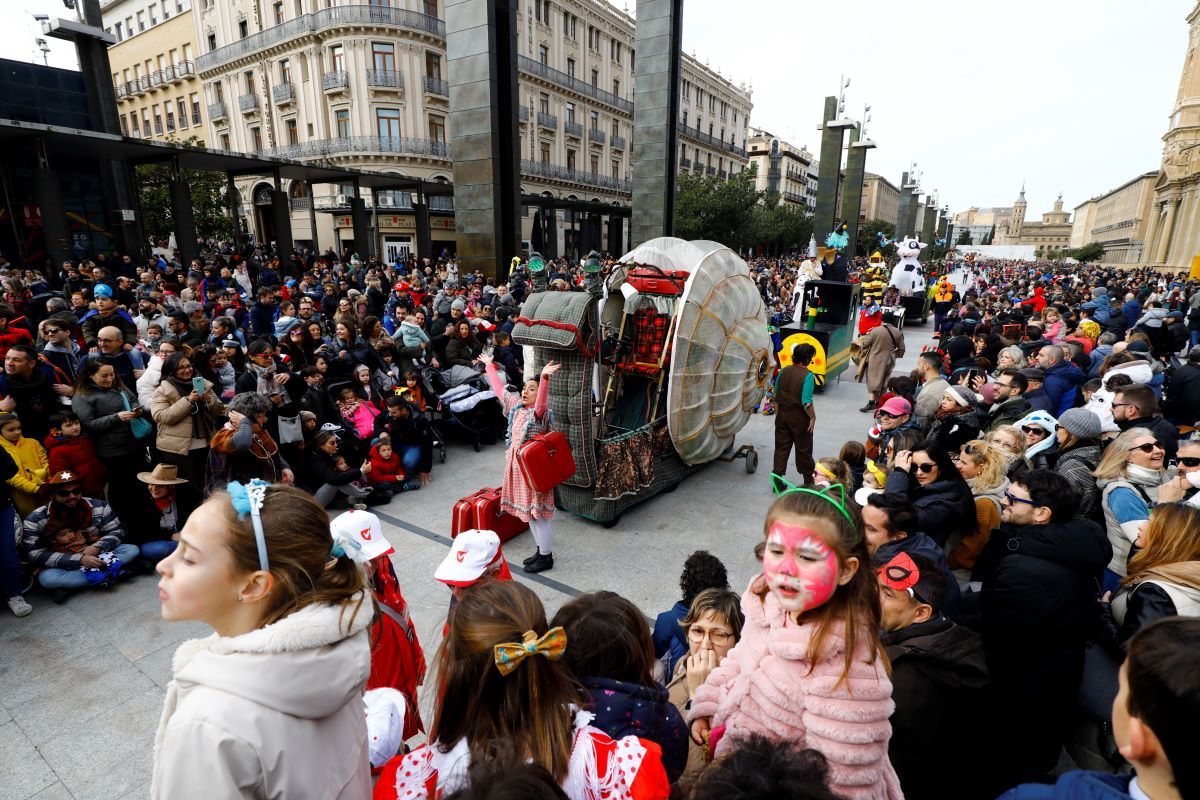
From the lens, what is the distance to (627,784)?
1509 millimetres

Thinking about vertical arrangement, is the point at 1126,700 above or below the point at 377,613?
above

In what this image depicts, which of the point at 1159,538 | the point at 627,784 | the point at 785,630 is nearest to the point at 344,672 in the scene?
the point at 627,784

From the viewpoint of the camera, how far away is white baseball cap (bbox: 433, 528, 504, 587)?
248 cm

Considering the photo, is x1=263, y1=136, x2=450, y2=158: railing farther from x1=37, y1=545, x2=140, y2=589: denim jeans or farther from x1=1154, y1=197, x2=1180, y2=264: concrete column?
x1=1154, y1=197, x2=1180, y2=264: concrete column

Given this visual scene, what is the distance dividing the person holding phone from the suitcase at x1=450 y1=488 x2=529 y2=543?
7.25 feet

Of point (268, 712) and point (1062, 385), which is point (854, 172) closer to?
point (1062, 385)

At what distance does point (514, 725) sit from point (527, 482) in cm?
291

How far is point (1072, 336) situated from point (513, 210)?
10328mm

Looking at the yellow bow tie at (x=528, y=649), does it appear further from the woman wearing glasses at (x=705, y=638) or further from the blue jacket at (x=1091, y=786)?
the blue jacket at (x=1091, y=786)

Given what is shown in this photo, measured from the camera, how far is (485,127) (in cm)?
1145

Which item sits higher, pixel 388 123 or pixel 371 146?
pixel 388 123

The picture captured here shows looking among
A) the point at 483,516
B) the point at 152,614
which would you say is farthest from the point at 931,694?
the point at 152,614

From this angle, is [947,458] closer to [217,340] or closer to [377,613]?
[377,613]

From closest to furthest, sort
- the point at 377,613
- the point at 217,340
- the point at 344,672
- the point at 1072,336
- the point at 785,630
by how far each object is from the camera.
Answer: the point at 344,672
the point at 785,630
the point at 377,613
the point at 217,340
the point at 1072,336
